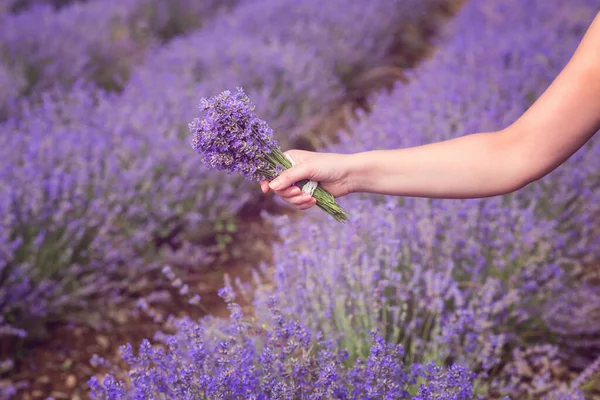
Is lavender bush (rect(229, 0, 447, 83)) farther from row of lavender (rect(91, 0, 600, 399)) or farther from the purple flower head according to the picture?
the purple flower head

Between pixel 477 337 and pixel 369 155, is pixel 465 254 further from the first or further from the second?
pixel 369 155

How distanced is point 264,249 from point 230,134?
83.2 inches

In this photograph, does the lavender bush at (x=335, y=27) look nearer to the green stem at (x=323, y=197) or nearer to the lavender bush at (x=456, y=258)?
the lavender bush at (x=456, y=258)

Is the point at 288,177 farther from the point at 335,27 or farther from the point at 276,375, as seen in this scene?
the point at 335,27

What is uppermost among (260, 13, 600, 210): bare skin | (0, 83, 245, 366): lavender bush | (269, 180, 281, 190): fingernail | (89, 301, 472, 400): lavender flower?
(0, 83, 245, 366): lavender bush

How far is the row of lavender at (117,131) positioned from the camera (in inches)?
97.4

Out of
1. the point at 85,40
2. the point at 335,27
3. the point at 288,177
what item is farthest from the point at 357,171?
the point at 335,27

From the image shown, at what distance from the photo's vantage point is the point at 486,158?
58.3 inches

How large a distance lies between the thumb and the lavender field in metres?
0.34

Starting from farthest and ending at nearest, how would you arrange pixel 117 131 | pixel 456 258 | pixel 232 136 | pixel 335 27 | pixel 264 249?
pixel 335 27
pixel 264 249
pixel 117 131
pixel 456 258
pixel 232 136

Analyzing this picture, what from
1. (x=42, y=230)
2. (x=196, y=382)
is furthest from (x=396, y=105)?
(x=196, y=382)

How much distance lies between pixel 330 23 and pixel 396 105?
1.97m

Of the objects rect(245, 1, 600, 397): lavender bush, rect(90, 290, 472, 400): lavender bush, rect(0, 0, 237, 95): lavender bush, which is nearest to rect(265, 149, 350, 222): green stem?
rect(90, 290, 472, 400): lavender bush

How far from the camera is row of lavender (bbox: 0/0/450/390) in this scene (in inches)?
97.4
